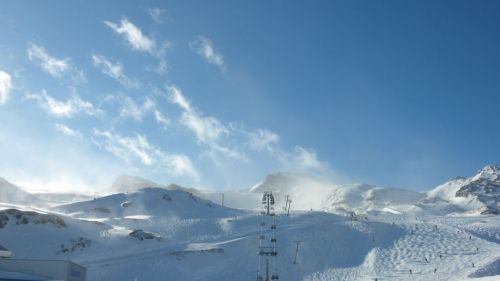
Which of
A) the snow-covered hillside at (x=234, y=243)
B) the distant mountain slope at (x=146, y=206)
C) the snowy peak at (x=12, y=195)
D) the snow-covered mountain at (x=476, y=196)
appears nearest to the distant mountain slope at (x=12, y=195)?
the snowy peak at (x=12, y=195)

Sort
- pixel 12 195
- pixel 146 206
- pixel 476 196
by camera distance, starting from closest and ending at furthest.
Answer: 1. pixel 146 206
2. pixel 12 195
3. pixel 476 196

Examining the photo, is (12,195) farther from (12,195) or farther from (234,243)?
(234,243)

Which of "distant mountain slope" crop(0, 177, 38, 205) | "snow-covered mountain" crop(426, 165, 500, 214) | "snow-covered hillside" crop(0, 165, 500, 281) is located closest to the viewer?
"snow-covered hillside" crop(0, 165, 500, 281)

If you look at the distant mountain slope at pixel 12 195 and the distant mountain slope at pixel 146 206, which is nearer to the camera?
the distant mountain slope at pixel 146 206

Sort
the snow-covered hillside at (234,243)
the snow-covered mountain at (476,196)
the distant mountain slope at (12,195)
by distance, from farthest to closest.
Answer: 1. the snow-covered mountain at (476,196)
2. the distant mountain slope at (12,195)
3. the snow-covered hillside at (234,243)

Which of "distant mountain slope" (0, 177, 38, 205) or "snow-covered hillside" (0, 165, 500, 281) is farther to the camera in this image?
"distant mountain slope" (0, 177, 38, 205)

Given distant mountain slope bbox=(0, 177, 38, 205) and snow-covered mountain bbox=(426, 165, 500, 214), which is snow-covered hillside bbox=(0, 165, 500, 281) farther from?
snow-covered mountain bbox=(426, 165, 500, 214)

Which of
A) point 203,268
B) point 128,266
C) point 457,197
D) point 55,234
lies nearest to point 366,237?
point 203,268

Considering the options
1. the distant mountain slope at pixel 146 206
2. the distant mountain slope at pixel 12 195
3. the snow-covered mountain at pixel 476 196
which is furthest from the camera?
the snow-covered mountain at pixel 476 196

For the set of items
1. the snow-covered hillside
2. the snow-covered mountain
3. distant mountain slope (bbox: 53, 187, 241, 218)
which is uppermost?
the snow-covered mountain

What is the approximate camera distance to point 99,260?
241 ft

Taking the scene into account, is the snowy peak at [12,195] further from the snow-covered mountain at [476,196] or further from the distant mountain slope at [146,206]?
the snow-covered mountain at [476,196]


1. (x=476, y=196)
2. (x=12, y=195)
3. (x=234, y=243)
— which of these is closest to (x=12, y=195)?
(x=12, y=195)

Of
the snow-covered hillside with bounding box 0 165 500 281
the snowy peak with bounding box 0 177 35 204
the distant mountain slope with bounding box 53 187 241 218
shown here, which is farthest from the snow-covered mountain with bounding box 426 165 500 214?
the snowy peak with bounding box 0 177 35 204
